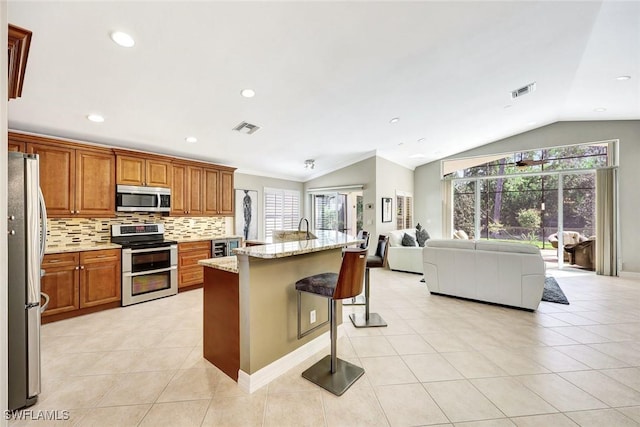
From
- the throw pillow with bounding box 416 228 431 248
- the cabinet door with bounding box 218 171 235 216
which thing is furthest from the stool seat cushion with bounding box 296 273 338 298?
the throw pillow with bounding box 416 228 431 248

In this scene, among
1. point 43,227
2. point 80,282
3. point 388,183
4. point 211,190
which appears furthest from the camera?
point 388,183

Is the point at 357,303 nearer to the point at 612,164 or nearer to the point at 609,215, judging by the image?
the point at 609,215

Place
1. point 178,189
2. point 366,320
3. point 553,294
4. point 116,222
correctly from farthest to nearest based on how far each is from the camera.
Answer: point 178,189, point 553,294, point 116,222, point 366,320

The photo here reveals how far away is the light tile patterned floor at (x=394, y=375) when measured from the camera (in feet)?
5.71

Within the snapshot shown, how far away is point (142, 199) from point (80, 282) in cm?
133

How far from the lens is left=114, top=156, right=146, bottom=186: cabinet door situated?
3.89m

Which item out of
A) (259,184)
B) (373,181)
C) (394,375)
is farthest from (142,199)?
(373,181)

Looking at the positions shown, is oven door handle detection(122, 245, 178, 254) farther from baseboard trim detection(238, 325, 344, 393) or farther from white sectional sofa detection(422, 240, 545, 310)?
white sectional sofa detection(422, 240, 545, 310)

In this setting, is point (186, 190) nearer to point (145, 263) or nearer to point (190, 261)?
point (190, 261)

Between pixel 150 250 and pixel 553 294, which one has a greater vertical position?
pixel 150 250

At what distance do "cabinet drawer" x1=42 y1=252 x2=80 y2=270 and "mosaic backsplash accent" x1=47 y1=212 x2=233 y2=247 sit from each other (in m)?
0.54

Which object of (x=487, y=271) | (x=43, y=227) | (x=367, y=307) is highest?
(x=43, y=227)

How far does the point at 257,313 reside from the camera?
2.04 metres

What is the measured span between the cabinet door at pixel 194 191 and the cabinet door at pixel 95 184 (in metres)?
1.08
